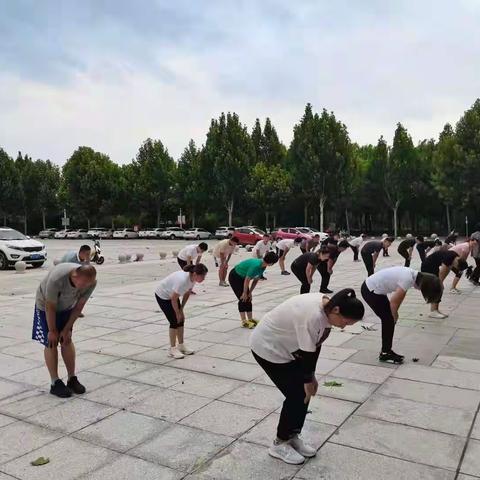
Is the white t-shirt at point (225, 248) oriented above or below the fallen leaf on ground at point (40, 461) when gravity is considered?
above

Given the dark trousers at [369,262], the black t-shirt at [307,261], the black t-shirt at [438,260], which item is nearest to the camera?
the black t-shirt at [438,260]

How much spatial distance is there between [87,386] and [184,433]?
63.4 inches

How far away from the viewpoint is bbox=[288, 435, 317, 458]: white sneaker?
3680 millimetres

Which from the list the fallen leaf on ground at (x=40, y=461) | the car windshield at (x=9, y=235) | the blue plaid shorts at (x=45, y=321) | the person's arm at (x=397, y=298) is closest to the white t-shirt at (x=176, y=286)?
the blue plaid shorts at (x=45, y=321)

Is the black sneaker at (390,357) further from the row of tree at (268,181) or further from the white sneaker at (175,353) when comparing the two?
the row of tree at (268,181)

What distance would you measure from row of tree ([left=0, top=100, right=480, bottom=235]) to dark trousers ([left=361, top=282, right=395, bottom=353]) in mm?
36033

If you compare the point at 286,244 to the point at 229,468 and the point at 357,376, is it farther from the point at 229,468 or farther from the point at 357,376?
the point at 229,468

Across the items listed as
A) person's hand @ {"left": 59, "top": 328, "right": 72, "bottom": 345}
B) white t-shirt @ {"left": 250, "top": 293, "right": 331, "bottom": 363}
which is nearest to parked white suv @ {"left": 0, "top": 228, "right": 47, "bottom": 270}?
person's hand @ {"left": 59, "top": 328, "right": 72, "bottom": 345}

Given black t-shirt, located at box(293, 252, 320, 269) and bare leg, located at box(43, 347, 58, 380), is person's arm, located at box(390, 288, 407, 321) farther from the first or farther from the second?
black t-shirt, located at box(293, 252, 320, 269)

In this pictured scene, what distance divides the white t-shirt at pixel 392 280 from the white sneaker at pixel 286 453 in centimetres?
269

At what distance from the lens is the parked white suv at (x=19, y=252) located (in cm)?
1888

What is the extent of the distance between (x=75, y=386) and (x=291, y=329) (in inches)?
104

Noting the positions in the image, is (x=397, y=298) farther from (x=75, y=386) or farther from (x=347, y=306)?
(x=75, y=386)

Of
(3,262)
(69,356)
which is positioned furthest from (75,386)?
(3,262)
